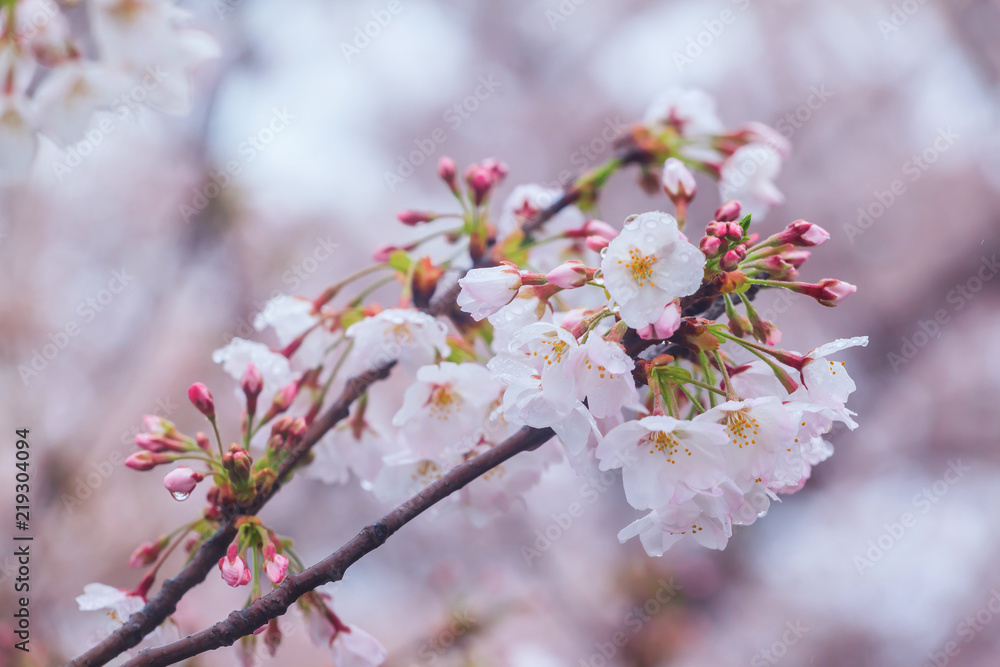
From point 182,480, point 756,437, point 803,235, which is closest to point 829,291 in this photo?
point 803,235

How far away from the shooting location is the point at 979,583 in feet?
9.12

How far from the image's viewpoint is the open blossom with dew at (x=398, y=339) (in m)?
0.73

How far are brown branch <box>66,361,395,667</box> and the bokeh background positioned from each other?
5.56 ft

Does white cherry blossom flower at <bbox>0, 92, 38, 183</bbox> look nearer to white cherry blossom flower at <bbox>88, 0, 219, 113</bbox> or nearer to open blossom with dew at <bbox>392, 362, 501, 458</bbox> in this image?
white cherry blossom flower at <bbox>88, 0, 219, 113</bbox>

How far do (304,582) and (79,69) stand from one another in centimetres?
60

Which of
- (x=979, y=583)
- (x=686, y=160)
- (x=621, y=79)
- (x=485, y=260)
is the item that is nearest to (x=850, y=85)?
(x=621, y=79)

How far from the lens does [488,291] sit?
598mm

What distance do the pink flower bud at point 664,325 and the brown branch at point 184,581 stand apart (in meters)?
0.44

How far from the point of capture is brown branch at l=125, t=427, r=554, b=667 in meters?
0.50

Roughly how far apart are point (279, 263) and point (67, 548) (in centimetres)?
146

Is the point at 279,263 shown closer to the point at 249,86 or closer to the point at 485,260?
the point at 249,86

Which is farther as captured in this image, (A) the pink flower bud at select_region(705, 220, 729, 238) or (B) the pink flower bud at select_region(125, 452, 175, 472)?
(B) the pink flower bud at select_region(125, 452, 175, 472)

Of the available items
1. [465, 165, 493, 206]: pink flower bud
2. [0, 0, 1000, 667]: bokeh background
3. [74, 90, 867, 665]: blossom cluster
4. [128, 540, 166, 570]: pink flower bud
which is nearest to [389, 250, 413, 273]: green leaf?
[74, 90, 867, 665]: blossom cluster

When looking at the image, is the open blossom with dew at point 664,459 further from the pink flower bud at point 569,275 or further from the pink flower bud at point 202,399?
the pink flower bud at point 202,399
